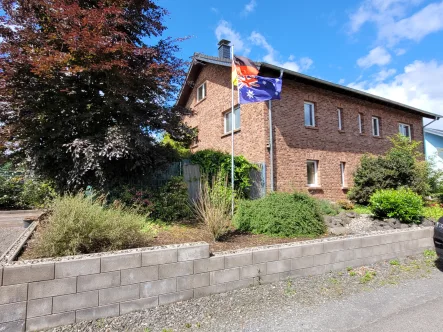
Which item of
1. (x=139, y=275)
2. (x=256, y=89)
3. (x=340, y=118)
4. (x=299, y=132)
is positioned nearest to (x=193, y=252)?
(x=139, y=275)

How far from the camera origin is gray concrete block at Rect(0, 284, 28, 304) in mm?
2830

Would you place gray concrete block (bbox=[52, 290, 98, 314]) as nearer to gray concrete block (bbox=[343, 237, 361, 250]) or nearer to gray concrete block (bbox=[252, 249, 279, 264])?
gray concrete block (bbox=[252, 249, 279, 264])

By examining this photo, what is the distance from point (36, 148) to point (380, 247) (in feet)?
25.9

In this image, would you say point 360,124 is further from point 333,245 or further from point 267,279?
point 267,279

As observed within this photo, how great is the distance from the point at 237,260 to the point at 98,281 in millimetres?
1785

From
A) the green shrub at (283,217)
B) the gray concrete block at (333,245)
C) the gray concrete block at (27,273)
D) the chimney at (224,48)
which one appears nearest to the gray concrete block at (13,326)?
the gray concrete block at (27,273)

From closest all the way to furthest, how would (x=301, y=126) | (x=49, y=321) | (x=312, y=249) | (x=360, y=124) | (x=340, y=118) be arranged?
(x=49, y=321)
(x=312, y=249)
(x=301, y=126)
(x=340, y=118)
(x=360, y=124)

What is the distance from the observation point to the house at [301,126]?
11.4 meters

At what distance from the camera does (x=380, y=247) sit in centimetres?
544

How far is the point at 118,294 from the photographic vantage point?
3.29 meters

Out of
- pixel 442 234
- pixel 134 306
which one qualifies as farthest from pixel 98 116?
pixel 442 234

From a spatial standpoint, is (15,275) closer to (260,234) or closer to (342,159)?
(260,234)

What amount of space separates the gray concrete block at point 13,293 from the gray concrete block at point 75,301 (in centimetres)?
29

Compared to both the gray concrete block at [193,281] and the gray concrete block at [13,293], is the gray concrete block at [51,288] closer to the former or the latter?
the gray concrete block at [13,293]
